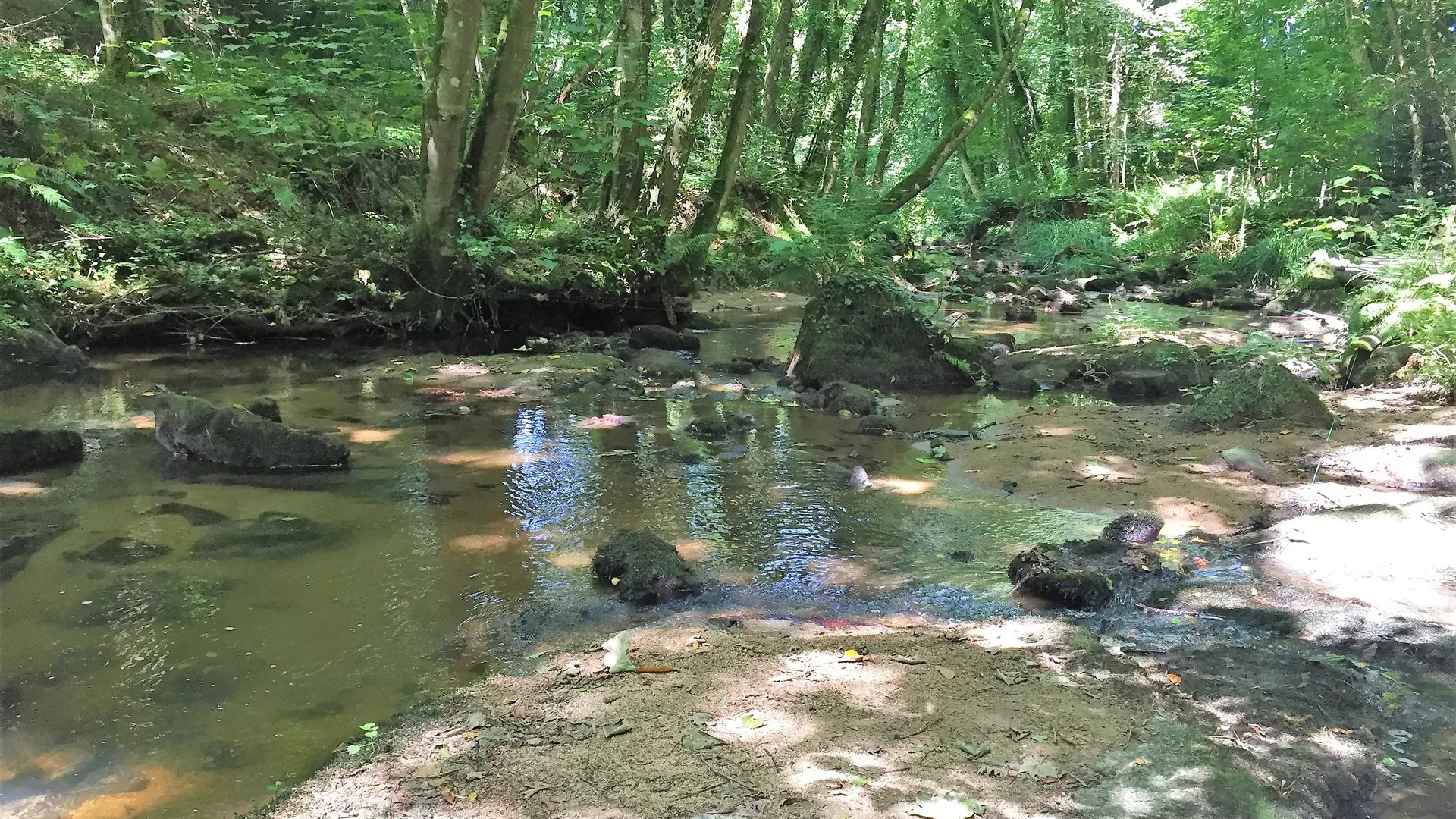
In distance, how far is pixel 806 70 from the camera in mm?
21953

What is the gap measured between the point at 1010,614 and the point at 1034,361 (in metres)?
6.61

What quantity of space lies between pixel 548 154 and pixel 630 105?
246cm

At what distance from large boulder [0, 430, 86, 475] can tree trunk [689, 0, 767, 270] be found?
8478 millimetres

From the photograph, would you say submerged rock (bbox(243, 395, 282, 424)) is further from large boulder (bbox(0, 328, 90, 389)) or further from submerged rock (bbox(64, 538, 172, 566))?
large boulder (bbox(0, 328, 90, 389))

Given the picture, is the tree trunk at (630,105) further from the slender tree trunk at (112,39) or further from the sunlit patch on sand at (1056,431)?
the slender tree trunk at (112,39)

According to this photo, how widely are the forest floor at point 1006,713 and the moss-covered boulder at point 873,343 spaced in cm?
493

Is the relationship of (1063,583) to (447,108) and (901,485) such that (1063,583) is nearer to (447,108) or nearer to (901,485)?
(901,485)

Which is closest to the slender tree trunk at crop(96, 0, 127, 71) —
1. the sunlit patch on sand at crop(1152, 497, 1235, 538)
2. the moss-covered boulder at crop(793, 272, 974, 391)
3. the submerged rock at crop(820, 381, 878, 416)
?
the moss-covered boulder at crop(793, 272, 974, 391)

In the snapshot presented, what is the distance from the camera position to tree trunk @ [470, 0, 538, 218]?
9.13 meters

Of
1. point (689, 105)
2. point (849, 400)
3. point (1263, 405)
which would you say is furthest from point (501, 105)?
point (1263, 405)

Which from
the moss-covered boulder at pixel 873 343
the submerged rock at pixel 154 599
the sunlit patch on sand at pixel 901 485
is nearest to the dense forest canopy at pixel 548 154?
the moss-covered boulder at pixel 873 343

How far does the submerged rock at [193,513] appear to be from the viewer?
5047 mm

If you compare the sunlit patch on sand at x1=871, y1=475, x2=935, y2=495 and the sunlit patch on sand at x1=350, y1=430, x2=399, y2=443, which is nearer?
the sunlit patch on sand at x1=871, y1=475, x2=935, y2=495

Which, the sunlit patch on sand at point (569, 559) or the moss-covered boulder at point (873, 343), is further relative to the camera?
the moss-covered boulder at point (873, 343)
